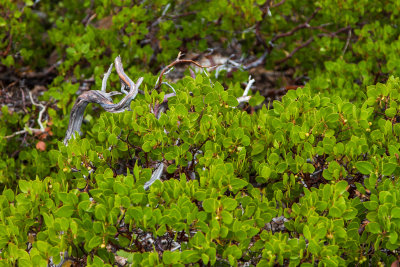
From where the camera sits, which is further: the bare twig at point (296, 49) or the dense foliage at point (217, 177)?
the bare twig at point (296, 49)

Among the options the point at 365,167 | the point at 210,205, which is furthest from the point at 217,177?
the point at 365,167

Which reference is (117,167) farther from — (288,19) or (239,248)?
(288,19)

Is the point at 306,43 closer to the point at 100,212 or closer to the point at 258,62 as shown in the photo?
the point at 258,62

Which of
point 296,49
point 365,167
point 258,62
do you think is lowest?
point 258,62

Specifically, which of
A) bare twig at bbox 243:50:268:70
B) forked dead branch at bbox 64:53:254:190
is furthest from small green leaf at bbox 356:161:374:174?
bare twig at bbox 243:50:268:70

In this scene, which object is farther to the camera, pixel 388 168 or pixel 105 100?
pixel 105 100

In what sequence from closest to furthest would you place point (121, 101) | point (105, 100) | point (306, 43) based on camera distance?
point (121, 101) < point (105, 100) < point (306, 43)

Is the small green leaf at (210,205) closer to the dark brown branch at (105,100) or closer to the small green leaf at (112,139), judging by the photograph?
the small green leaf at (112,139)

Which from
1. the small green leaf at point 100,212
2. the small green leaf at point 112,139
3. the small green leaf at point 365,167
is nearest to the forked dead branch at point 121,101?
the small green leaf at point 112,139

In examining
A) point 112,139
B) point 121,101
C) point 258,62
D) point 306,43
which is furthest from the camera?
point 258,62

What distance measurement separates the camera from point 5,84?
6238 mm

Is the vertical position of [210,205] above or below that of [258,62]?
above

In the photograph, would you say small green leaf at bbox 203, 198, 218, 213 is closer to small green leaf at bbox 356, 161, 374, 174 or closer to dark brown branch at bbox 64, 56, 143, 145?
small green leaf at bbox 356, 161, 374, 174

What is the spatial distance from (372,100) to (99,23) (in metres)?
5.35
